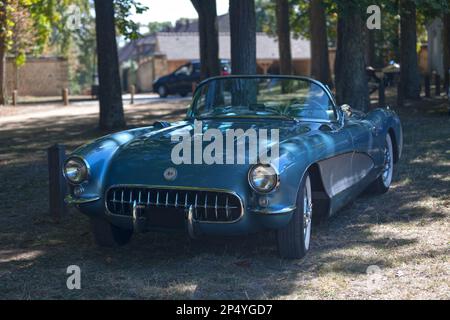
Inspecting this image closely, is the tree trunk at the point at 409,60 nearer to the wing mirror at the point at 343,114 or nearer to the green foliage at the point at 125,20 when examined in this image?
the green foliage at the point at 125,20

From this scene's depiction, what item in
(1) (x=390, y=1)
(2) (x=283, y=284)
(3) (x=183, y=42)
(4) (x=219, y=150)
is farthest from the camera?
(3) (x=183, y=42)

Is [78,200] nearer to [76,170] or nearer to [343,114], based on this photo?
[76,170]

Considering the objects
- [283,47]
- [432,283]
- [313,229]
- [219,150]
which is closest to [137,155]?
[219,150]

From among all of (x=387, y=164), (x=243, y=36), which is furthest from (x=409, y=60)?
(x=387, y=164)

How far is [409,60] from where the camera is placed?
21922 millimetres

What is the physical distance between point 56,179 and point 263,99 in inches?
89.1

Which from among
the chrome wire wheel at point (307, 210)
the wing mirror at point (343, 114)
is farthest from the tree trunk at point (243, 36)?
the chrome wire wheel at point (307, 210)

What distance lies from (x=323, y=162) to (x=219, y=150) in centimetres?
94

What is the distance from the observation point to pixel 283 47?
2909 centimetres

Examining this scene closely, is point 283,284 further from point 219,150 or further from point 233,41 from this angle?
point 233,41

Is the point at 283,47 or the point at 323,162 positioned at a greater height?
the point at 283,47

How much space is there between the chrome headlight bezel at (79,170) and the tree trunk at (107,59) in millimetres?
10389

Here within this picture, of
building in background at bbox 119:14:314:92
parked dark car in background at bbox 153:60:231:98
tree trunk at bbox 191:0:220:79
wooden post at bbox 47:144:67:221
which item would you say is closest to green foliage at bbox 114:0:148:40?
tree trunk at bbox 191:0:220:79

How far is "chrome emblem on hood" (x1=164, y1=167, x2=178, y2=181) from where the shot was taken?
18.9 ft
